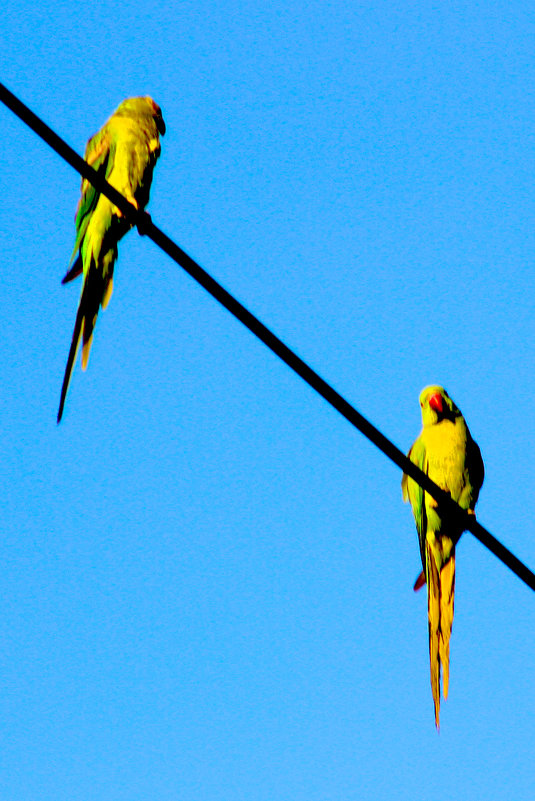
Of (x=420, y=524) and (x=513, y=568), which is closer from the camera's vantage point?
(x=513, y=568)

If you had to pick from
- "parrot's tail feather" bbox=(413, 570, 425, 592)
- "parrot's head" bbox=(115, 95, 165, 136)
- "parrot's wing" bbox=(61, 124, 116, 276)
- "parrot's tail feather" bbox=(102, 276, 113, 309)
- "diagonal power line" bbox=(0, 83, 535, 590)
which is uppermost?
"parrot's head" bbox=(115, 95, 165, 136)

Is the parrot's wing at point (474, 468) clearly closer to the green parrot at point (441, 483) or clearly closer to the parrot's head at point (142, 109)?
the green parrot at point (441, 483)

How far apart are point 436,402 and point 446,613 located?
1.28 m

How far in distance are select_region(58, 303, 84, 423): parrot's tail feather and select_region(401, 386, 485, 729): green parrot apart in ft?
5.52

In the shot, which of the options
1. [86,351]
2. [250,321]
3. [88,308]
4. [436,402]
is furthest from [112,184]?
[250,321]

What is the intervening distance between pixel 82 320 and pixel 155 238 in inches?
58.1

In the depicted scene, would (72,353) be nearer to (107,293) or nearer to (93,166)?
(107,293)

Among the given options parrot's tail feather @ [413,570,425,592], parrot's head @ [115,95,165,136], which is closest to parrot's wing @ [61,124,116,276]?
parrot's head @ [115,95,165,136]

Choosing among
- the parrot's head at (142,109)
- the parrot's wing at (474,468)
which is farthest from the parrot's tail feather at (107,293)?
the parrot's wing at (474,468)

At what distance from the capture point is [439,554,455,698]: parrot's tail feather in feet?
11.2

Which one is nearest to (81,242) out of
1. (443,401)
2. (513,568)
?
(443,401)

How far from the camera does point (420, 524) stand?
443 cm

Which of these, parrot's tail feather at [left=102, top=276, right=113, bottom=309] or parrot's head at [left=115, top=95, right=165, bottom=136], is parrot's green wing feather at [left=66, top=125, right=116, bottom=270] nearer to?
parrot's head at [left=115, top=95, right=165, bottom=136]

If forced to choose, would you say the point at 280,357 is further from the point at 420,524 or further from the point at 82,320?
the point at 420,524
